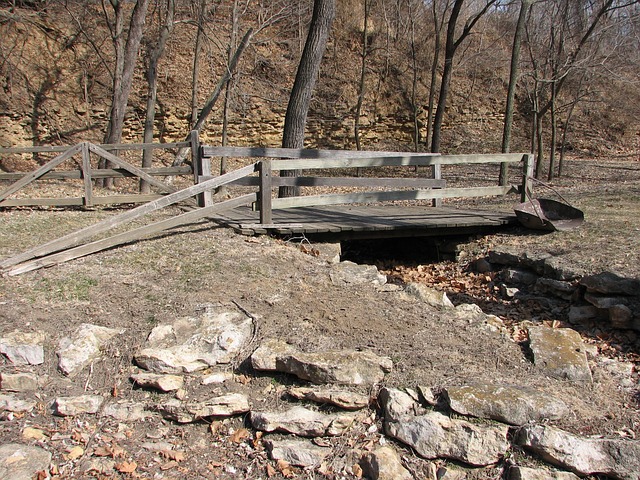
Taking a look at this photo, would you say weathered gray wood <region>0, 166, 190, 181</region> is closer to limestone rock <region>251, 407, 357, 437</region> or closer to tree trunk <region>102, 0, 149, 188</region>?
tree trunk <region>102, 0, 149, 188</region>

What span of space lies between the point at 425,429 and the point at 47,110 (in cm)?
2063

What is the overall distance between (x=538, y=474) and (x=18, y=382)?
12.3 ft

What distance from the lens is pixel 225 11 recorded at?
24.8 metres

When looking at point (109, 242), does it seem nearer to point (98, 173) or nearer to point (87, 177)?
point (87, 177)

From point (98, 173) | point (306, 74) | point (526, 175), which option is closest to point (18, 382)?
point (98, 173)

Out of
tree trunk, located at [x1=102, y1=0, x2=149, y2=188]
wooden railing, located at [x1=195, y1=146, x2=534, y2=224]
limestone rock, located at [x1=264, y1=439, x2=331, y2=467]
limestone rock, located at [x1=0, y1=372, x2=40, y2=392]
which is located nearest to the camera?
limestone rock, located at [x1=264, y1=439, x2=331, y2=467]

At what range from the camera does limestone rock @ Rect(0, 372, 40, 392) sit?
401 cm

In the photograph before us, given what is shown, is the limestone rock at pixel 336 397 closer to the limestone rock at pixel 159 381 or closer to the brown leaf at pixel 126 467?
the limestone rock at pixel 159 381

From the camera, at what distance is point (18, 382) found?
4.04 metres

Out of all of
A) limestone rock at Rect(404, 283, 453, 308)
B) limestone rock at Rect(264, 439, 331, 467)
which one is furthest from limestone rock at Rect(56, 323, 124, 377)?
limestone rock at Rect(404, 283, 453, 308)

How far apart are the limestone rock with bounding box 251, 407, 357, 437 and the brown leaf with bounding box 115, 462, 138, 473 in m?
0.85

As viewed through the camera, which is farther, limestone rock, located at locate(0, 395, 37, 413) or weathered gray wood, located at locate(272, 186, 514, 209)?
weathered gray wood, located at locate(272, 186, 514, 209)

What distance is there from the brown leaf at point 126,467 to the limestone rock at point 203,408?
443 millimetres

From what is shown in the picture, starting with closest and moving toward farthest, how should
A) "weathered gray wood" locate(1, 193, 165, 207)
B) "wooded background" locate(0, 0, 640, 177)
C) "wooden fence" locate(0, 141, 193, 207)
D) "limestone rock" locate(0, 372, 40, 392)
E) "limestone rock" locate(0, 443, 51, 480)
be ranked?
"limestone rock" locate(0, 443, 51, 480) < "limestone rock" locate(0, 372, 40, 392) < "wooden fence" locate(0, 141, 193, 207) < "weathered gray wood" locate(1, 193, 165, 207) < "wooded background" locate(0, 0, 640, 177)
